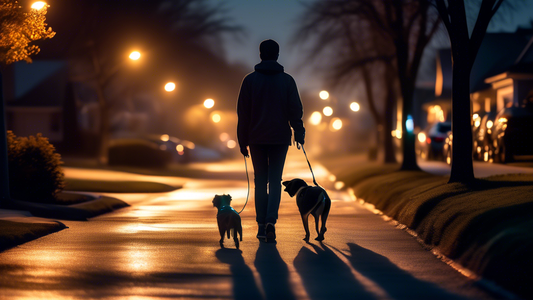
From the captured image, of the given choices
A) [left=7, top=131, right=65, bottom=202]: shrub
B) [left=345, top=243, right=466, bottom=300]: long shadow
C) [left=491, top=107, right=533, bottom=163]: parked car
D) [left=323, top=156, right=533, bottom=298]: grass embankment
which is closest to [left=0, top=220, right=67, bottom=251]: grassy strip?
[left=345, top=243, right=466, bottom=300]: long shadow

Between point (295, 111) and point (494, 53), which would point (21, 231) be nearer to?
point (295, 111)

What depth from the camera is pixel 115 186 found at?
875 inches

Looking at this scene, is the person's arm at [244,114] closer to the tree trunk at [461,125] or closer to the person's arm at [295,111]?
the person's arm at [295,111]

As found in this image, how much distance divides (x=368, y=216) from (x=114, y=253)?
619cm

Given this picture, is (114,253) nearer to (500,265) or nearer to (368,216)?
(500,265)

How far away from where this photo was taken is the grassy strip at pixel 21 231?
29.9 feet

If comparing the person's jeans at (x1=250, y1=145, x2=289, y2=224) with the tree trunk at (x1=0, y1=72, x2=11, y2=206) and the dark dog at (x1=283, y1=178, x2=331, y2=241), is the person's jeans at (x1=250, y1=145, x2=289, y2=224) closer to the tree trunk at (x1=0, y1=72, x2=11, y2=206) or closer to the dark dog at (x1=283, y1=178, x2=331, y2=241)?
the dark dog at (x1=283, y1=178, x2=331, y2=241)

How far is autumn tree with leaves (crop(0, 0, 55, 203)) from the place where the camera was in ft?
41.8

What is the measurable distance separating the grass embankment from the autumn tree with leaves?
6.45 meters

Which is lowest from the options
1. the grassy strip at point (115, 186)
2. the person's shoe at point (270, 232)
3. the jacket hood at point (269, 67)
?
the person's shoe at point (270, 232)

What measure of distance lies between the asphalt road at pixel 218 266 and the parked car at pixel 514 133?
36.4 feet

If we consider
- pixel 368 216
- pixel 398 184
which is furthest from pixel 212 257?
pixel 398 184

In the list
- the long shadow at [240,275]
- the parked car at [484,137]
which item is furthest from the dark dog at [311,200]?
the parked car at [484,137]

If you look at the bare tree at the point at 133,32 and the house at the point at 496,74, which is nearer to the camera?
the house at the point at 496,74
